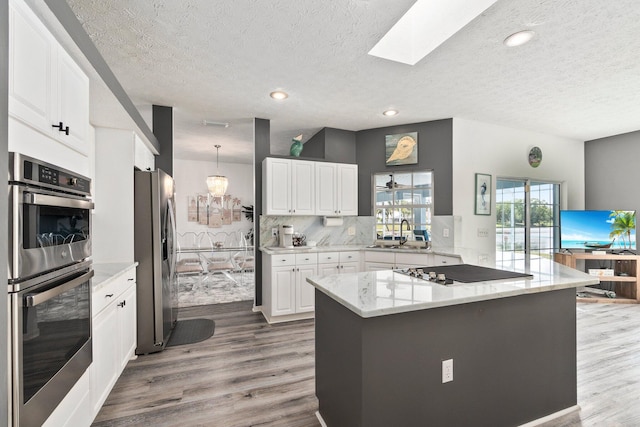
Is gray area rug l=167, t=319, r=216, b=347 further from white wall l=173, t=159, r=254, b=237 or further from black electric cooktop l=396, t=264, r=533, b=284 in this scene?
white wall l=173, t=159, r=254, b=237

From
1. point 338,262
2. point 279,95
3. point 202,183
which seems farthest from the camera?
point 202,183

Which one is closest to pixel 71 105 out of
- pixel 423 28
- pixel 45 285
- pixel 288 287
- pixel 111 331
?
pixel 45 285

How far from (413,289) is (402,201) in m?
3.10

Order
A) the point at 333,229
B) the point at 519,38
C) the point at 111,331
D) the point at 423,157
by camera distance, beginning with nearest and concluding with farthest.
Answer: the point at 111,331 < the point at 519,38 < the point at 423,157 < the point at 333,229

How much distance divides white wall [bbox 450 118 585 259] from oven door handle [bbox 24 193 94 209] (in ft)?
13.4

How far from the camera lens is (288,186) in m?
4.18

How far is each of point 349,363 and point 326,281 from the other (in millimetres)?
503

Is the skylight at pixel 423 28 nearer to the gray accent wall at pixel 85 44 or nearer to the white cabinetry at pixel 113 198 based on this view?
the gray accent wall at pixel 85 44

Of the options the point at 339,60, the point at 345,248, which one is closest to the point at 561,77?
A: the point at 339,60

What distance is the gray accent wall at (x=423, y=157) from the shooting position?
4.27 m

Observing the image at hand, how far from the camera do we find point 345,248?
4207 mm

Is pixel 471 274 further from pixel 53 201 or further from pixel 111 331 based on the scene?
pixel 111 331

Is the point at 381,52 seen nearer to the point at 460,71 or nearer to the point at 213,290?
the point at 460,71

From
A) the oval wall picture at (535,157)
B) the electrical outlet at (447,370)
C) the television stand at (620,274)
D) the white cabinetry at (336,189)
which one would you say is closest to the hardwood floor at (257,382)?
the electrical outlet at (447,370)
